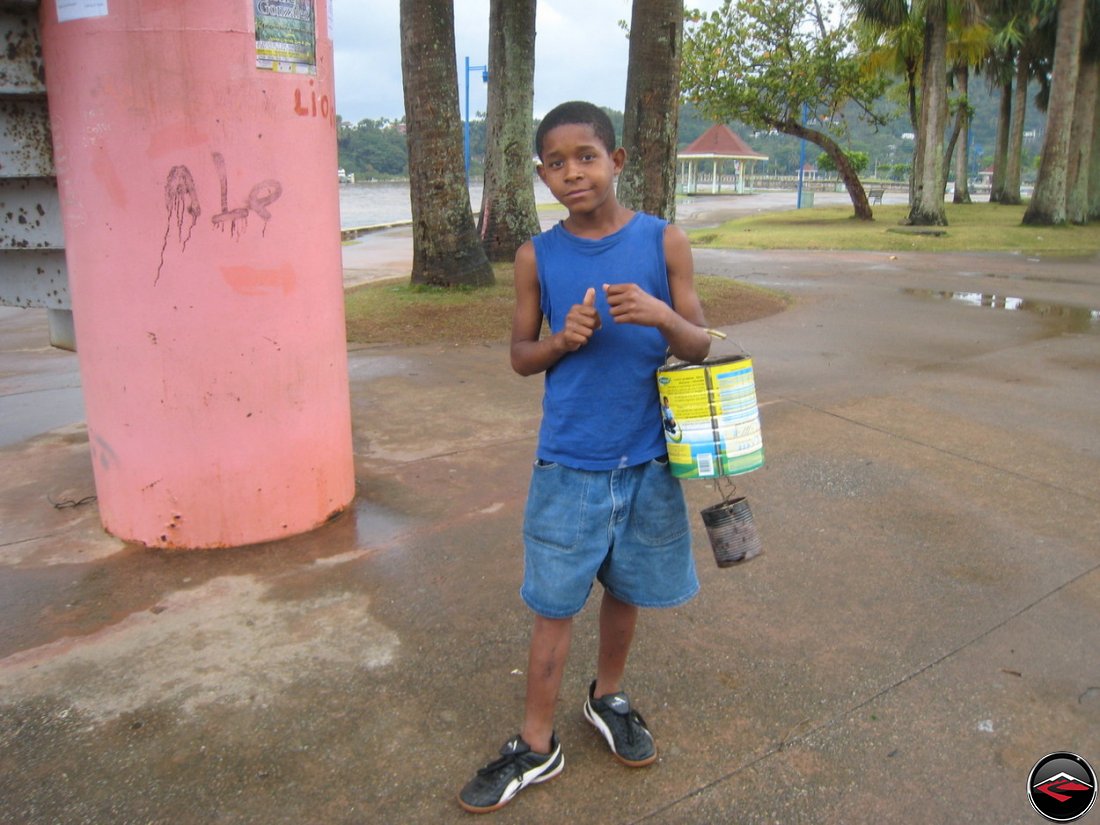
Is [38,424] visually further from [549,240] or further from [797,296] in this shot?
[797,296]

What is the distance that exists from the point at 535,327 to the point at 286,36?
5.87ft

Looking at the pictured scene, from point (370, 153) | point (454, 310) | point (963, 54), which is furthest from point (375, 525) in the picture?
point (370, 153)

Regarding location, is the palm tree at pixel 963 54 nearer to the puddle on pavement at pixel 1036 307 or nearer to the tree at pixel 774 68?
the tree at pixel 774 68

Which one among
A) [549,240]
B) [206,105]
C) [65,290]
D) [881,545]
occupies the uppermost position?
[206,105]

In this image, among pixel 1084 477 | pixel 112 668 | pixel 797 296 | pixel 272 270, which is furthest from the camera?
pixel 797 296

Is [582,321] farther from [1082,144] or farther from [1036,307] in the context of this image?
[1082,144]

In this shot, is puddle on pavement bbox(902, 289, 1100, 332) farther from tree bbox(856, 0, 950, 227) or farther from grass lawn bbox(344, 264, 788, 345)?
tree bbox(856, 0, 950, 227)

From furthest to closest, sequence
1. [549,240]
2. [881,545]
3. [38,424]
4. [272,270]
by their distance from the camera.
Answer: [38,424]
[881,545]
[272,270]
[549,240]

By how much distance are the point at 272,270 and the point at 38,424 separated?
2763 mm

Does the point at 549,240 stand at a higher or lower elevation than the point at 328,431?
higher

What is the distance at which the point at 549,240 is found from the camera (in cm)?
226

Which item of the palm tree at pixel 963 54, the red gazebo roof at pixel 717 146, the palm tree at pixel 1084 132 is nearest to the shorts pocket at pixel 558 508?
the palm tree at pixel 963 54

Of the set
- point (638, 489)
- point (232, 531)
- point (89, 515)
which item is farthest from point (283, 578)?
point (638, 489)

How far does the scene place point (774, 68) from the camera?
26.7 m
